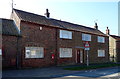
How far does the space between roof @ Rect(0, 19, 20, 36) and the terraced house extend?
47 cm

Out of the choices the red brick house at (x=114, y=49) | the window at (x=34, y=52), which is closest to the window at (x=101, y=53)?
the red brick house at (x=114, y=49)

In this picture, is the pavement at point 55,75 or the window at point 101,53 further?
the window at point 101,53

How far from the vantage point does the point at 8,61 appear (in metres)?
16.2

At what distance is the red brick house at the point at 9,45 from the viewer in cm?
1593

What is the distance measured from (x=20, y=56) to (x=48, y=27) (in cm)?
550

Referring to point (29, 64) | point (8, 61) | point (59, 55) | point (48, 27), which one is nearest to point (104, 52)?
point (59, 55)

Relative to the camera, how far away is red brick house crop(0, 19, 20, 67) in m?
15.9

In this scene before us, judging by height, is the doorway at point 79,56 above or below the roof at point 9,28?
below

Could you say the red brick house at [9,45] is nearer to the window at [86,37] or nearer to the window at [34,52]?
the window at [34,52]

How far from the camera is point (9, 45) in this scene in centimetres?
1638

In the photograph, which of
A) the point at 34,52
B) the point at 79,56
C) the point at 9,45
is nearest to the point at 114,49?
the point at 79,56

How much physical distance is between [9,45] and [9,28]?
220 centimetres

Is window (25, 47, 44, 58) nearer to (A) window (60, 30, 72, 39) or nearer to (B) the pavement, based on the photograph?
(B) the pavement

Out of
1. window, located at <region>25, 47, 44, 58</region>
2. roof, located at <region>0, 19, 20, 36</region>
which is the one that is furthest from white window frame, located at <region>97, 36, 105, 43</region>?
roof, located at <region>0, 19, 20, 36</region>
